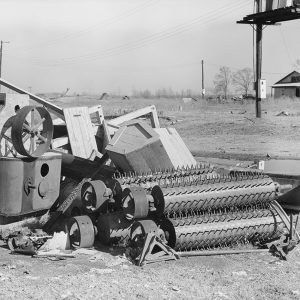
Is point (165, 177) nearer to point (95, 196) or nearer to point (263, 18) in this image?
point (95, 196)

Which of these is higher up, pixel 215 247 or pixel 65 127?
pixel 65 127

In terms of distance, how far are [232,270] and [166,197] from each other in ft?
3.32

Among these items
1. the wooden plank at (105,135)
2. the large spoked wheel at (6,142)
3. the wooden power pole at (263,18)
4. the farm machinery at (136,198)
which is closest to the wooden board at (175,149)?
the farm machinery at (136,198)

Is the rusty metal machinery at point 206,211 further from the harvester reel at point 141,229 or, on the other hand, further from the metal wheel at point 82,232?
the metal wheel at point 82,232

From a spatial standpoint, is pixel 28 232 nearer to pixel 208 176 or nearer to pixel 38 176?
pixel 38 176

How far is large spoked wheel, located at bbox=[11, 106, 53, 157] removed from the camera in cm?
615

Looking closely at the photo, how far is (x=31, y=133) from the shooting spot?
662cm

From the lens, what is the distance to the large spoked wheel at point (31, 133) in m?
6.15

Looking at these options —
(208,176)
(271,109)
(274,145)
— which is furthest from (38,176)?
(271,109)

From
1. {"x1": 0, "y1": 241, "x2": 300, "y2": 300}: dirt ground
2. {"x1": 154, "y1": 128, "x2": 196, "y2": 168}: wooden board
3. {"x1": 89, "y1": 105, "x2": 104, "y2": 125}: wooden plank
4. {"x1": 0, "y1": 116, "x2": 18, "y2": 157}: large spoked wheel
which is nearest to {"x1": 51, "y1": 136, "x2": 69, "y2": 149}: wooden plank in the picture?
{"x1": 89, "y1": 105, "x2": 104, "y2": 125}: wooden plank

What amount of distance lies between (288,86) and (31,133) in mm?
52453

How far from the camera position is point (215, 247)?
19.4ft

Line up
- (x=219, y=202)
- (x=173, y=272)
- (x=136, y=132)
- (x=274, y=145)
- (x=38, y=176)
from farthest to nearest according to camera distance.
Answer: (x=274, y=145) → (x=136, y=132) → (x=38, y=176) → (x=219, y=202) → (x=173, y=272)

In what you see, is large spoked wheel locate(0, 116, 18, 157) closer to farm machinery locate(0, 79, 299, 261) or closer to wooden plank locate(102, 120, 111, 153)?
farm machinery locate(0, 79, 299, 261)
